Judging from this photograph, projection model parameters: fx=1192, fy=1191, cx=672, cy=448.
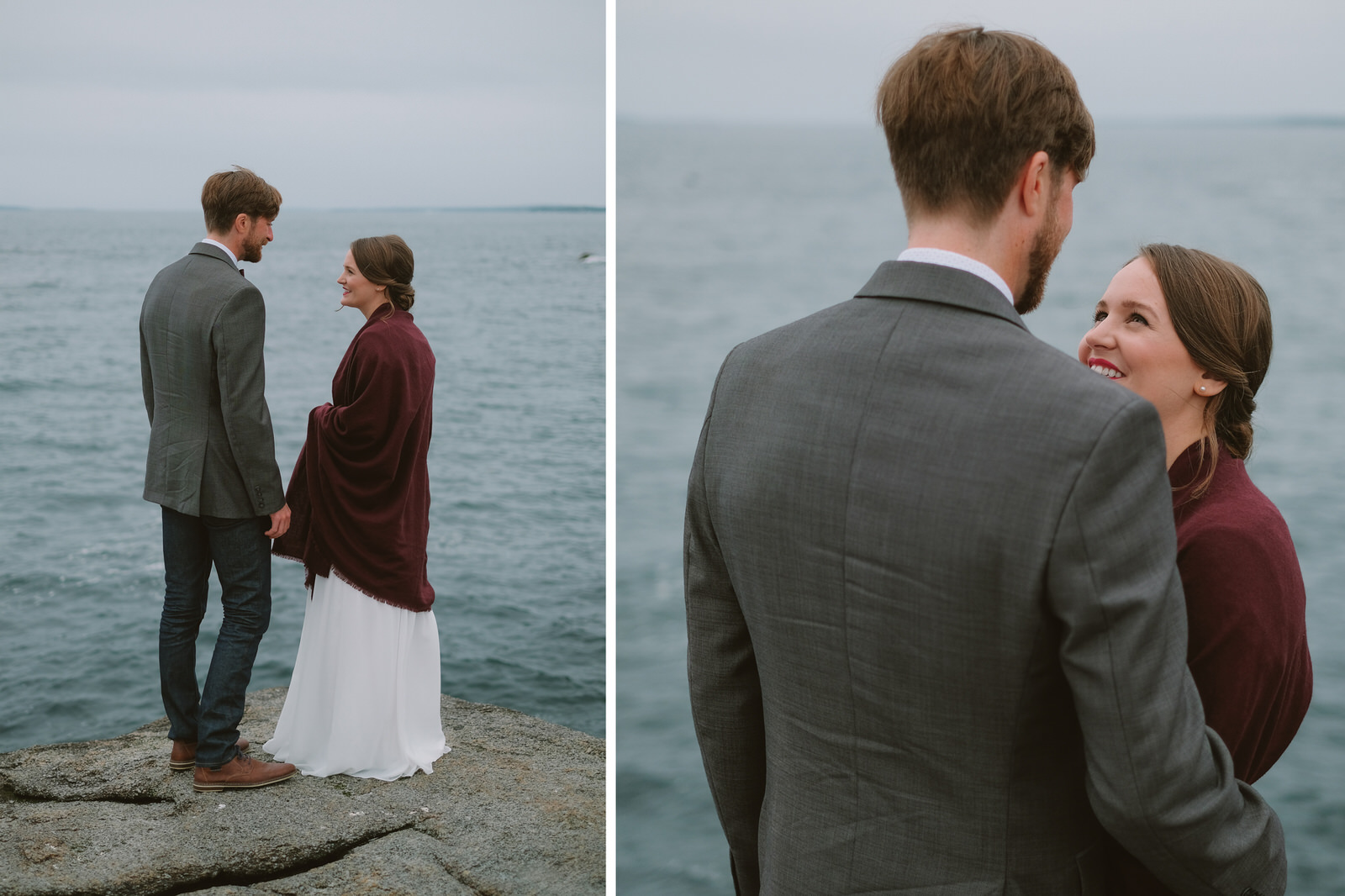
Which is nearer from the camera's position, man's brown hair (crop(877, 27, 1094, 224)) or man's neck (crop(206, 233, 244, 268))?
man's brown hair (crop(877, 27, 1094, 224))

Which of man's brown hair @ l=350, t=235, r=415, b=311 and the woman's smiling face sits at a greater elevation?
man's brown hair @ l=350, t=235, r=415, b=311

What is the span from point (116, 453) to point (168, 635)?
2188 centimetres

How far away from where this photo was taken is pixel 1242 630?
1.13 metres

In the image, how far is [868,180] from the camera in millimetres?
43312

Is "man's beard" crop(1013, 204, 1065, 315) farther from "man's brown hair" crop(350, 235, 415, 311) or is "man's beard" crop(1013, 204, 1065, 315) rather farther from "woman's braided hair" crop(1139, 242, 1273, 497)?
"man's brown hair" crop(350, 235, 415, 311)

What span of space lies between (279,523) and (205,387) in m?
0.37

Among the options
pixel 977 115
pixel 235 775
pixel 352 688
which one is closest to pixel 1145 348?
pixel 977 115

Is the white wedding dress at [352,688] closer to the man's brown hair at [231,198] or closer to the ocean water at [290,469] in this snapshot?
the man's brown hair at [231,198]

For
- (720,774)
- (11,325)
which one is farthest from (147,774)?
(11,325)

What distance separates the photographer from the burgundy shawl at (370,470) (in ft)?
9.66

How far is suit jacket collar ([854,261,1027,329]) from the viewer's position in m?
0.99

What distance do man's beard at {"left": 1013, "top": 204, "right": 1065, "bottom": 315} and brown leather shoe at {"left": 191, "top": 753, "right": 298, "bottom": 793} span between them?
8.04 feet

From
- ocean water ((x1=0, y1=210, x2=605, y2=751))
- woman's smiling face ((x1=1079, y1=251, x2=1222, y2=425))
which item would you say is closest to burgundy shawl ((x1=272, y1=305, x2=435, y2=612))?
woman's smiling face ((x1=1079, y1=251, x2=1222, y2=425))

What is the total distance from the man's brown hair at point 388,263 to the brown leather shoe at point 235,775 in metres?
1.18
